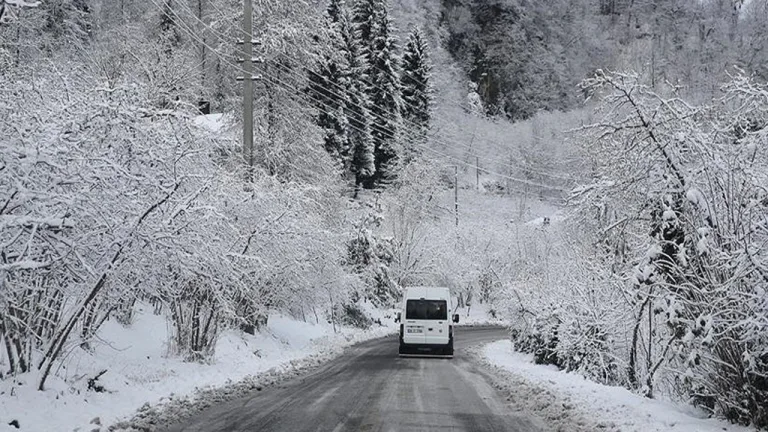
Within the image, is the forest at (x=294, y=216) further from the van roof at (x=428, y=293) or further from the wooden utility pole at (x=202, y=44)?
the van roof at (x=428, y=293)

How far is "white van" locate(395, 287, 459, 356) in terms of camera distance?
83.3ft

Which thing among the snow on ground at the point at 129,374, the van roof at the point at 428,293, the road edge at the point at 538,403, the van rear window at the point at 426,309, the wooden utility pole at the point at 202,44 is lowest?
the road edge at the point at 538,403

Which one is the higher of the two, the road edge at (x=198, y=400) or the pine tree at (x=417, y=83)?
the pine tree at (x=417, y=83)

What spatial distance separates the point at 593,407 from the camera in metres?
11.1

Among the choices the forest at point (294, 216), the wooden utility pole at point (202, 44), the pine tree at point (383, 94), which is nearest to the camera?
the forest at point (294, 216)

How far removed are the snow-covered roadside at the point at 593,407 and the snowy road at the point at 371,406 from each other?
1.78 ft

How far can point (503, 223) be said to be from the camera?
7375 centimetres

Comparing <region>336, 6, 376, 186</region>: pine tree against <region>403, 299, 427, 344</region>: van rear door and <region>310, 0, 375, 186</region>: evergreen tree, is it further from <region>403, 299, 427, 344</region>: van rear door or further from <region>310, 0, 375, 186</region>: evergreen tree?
<region>403, 299, 427, 344</region>: van rear door

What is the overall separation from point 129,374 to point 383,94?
57.3m

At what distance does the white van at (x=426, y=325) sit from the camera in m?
25.4

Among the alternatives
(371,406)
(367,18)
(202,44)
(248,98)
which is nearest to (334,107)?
(367,18)

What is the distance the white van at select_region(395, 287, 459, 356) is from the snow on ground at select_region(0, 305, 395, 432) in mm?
3301

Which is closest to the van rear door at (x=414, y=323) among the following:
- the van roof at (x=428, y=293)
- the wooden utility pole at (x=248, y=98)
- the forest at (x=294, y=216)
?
the van roof at (x=428, y=293)

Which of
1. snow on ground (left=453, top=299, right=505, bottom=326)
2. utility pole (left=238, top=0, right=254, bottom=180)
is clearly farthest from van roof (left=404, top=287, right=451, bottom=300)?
snow on ground (left=453, top=299, right=505, bottom=326)
